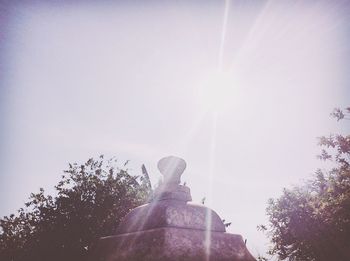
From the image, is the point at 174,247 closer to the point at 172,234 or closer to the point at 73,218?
the point at 172,234

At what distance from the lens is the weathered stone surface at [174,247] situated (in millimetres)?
3117

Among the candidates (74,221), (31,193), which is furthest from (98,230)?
(31,193)

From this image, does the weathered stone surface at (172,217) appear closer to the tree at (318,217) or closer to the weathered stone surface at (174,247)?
the weathered stone surface at (174,247)

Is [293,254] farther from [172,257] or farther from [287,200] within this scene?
[172,257]

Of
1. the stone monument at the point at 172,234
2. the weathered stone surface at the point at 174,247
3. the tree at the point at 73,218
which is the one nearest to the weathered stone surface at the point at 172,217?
the stone monument at the point at 172,234

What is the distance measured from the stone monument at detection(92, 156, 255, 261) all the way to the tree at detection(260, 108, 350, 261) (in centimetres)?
1011

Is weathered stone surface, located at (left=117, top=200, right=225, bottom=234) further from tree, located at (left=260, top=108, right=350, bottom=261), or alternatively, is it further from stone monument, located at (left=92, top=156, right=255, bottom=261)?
tree, located at (left=260, top=108, right=350, bottom=261)

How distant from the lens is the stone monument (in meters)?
3.18

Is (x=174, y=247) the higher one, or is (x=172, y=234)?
(x=172, y=234)

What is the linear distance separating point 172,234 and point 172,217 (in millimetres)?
305

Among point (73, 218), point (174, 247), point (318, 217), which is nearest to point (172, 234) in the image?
point (174, 247)

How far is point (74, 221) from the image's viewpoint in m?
11.4

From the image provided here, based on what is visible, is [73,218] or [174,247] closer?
[174,247]

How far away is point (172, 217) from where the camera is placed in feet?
11.5
